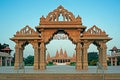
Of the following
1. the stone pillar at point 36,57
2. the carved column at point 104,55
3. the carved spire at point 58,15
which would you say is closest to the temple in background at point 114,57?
the carved column at point 104,55

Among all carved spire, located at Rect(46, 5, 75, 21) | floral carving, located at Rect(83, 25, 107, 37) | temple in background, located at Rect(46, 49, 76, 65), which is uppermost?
carved spire, located at Rect(46, 5, 75, 21)

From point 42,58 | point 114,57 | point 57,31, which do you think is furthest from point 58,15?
point 114,57

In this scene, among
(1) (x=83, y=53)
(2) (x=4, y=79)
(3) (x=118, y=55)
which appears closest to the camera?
(2) (x=4, y=79)

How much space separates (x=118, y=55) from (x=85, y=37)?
97.2ft

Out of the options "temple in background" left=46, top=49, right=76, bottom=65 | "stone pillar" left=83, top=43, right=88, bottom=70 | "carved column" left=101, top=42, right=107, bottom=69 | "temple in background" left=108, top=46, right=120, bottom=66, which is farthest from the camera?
"temple in background" left=46, top=49, right=76, bottom=65

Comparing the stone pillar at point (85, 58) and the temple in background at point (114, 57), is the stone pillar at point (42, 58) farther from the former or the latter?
the temple in background at point (114, 57)

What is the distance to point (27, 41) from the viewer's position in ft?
78.0

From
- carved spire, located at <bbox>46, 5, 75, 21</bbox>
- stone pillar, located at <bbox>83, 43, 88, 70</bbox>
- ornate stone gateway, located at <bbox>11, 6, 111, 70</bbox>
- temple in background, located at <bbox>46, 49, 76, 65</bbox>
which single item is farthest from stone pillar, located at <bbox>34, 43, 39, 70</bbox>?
temple in background, located at <bbox>46, 49, 76, 65</bbox>

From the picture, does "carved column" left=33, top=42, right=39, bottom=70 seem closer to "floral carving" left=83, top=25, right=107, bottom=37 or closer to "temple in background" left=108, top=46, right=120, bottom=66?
"floral carving" left=83, top=25, right=107, bottom=37

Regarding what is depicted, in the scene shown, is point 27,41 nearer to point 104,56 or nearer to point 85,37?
point 85,37

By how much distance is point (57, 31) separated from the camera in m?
24.1

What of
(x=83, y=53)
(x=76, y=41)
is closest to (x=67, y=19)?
(x=76, y=41)

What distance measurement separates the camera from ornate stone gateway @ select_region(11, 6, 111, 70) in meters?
23.2

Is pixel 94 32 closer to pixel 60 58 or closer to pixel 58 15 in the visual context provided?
pixel 58 15
